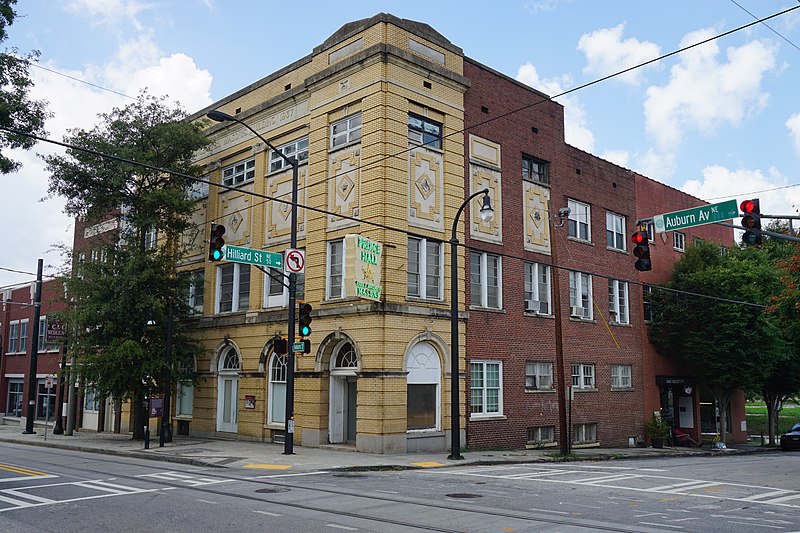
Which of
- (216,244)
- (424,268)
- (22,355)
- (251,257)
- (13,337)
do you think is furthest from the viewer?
(13,337)

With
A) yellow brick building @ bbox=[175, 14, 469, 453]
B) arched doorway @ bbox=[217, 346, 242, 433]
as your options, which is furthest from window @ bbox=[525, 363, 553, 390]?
arched doorway @ bbox=[217, 346, 242, 433]

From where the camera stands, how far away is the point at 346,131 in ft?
83.0

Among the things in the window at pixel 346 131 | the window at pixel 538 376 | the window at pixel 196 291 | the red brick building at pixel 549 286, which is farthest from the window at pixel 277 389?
the window at pixel 538 376

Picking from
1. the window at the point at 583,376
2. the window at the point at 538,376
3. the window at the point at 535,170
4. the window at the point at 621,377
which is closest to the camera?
the window at the point at 538,376

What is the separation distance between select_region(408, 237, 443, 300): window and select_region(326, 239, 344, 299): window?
2.45 meters

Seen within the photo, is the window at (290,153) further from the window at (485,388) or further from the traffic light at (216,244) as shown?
the window at (485,388)

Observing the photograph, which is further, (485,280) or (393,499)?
(485,280)

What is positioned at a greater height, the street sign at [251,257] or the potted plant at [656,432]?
the street sign at [251,257]

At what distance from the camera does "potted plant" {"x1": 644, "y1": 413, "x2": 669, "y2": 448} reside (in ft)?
112

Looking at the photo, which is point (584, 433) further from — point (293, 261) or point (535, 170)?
point (293, 261)

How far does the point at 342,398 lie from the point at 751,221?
556 inches

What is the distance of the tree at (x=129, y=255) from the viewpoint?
27.4 m

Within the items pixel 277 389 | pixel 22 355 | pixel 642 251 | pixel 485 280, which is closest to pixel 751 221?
pixel 642 251

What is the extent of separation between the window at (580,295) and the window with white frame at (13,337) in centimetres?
3806
